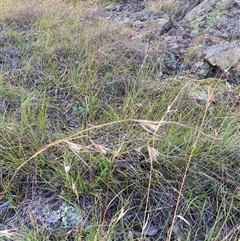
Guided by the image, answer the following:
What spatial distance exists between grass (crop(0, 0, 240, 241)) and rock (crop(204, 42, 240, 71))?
1.75 feet

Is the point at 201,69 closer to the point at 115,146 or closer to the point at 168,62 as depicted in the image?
the point at 168,62

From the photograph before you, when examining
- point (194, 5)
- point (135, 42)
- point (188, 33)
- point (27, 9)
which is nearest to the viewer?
point (135, 42)

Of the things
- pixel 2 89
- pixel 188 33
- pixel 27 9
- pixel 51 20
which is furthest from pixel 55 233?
pixel 188 33

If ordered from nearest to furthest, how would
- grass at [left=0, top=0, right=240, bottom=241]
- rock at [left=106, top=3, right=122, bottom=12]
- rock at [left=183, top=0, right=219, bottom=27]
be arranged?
grass at [left=0, top=0, right=240, bottom=241] → rock at [left=183, top=0, right=219, bottom=27] → rock at [left=106, top=3, right=122, bottom=12]

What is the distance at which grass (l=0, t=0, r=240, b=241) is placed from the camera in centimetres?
137

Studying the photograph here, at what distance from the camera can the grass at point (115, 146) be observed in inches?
54.0

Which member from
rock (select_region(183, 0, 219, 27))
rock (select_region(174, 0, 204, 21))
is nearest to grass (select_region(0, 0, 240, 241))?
rock (select_region(183, 0, 219, 27))

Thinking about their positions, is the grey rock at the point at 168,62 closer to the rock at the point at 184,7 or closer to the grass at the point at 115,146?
the grass at the point at 115,146

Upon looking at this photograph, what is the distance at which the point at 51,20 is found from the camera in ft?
10.5

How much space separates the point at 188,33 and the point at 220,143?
245 centimetres

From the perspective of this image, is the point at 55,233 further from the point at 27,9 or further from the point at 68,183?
the point at 27,9

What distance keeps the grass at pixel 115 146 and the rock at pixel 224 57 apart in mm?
533

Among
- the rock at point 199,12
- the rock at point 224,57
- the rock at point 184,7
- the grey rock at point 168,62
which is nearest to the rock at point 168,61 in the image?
the grey rock at point 168,62

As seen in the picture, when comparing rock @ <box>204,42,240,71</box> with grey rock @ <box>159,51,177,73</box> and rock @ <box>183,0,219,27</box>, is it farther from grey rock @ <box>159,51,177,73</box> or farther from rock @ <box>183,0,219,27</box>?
rock @ <box>183,0,219,27</box>
